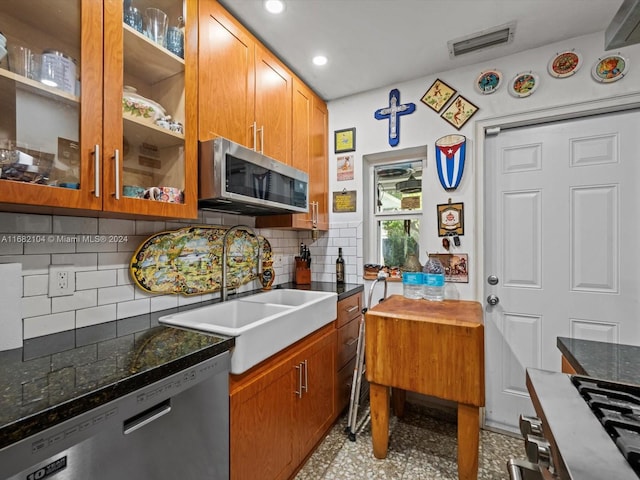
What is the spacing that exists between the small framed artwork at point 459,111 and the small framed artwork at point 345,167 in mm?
818

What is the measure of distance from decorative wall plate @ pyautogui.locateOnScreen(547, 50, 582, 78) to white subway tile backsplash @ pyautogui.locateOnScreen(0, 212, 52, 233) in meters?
2.87

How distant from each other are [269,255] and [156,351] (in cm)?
135

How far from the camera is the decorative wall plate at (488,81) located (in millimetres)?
2066

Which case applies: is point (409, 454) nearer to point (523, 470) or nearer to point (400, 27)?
point (523, 470)

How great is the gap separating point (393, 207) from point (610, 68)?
1556 mm

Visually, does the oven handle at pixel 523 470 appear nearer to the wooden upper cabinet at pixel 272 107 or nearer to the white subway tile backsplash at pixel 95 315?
the white subway tile backsplash at pixel 95 315

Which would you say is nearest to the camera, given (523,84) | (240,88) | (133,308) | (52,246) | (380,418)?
(52,246)

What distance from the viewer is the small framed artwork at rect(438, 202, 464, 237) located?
2.18m

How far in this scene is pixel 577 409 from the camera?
2.02 ft

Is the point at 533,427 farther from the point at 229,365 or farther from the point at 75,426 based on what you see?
the point at 75,426

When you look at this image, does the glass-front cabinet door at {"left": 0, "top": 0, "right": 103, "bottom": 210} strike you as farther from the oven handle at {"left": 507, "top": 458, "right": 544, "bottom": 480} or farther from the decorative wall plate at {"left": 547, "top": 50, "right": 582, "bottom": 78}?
the decorative wall plate at {"left": 547, "top": 50, "right": 582, "bottom": 78}

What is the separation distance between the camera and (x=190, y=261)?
66.4 inches

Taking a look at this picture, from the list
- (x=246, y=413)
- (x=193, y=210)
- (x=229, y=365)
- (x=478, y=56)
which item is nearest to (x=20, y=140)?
(x=193, y=210)

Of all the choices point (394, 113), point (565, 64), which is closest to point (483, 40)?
point (565, 64)
